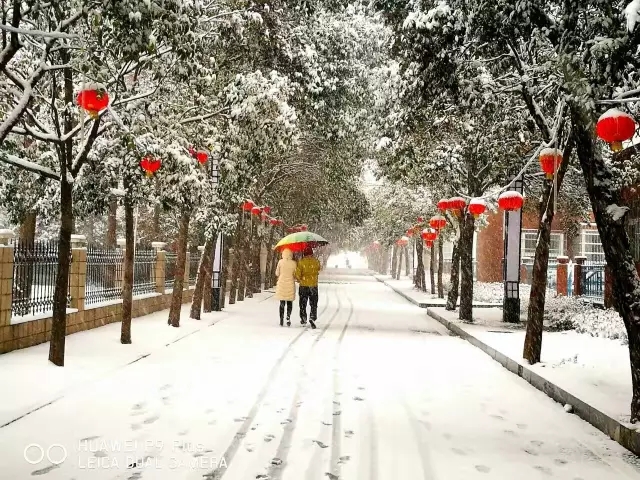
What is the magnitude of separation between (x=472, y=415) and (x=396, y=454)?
6.14ft

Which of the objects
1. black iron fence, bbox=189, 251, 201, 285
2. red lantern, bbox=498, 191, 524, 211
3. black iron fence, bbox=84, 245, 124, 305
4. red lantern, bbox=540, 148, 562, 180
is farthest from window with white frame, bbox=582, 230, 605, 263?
black iron fence, bbox=84, 245, 124, 305

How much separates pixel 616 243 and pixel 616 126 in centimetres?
125

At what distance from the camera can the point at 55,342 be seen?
9031 mm

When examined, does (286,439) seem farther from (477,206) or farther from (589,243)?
(589,243)

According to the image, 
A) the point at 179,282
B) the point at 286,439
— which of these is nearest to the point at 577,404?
the point at 286,439

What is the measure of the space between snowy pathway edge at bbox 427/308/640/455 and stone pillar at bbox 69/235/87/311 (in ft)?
26.7

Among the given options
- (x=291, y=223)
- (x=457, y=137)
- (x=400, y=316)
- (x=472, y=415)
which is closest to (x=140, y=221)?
(x=291, y=223)

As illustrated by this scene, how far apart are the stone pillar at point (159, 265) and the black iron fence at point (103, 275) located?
354 cm

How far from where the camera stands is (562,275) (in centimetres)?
2455

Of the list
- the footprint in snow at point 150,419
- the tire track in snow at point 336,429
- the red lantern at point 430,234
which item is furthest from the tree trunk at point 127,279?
the red lantern at point 430,234

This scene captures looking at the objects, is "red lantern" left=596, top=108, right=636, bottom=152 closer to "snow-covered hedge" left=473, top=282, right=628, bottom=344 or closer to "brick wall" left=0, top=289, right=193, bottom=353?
"snow-covered hedge" left=473, top=282, right=628, bottom=344

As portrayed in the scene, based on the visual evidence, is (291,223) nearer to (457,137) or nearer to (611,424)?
(457,137)

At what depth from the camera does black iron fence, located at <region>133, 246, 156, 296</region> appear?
17.7 m

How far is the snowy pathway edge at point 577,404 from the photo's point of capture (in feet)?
19.7
